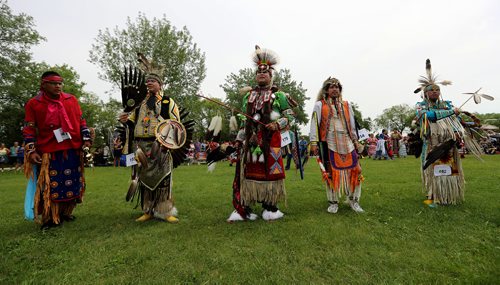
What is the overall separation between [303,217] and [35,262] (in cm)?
336

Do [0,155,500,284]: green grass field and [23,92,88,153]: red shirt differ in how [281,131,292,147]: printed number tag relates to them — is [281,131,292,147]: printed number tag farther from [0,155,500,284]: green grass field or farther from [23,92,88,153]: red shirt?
[23,92,88,153]: red shirt

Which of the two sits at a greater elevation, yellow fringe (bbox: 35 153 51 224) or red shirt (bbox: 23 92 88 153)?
red shirt (bbox: 23 92 88 153)

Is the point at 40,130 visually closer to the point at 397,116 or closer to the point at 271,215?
the point at 271,215

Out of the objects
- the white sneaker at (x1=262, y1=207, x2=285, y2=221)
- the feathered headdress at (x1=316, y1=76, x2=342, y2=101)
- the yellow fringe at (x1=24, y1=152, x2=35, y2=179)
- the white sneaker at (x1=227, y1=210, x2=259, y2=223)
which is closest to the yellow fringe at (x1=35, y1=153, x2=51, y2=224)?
the yellow fringe at (x1=24, y1=152, x2=35, y2=179)

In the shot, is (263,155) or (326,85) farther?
(326,85)

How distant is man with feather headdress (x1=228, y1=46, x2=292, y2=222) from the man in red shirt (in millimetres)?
2543

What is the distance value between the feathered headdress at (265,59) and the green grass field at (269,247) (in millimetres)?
2356

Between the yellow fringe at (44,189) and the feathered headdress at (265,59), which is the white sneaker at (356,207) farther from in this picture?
the yellow fringe at (44,189)

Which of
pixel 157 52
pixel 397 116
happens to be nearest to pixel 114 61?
pixel 157 52

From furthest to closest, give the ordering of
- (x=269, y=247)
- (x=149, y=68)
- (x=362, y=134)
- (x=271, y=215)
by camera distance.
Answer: (x=362, y=134) < (x=149, y=68) < (x=271, y=215) < (x=269, y=247)

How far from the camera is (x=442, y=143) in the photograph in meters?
5.00

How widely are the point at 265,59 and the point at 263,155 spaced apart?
1.51 m

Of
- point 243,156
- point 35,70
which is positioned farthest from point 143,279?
point 35,70

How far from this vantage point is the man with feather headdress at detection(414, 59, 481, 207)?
5094mm
